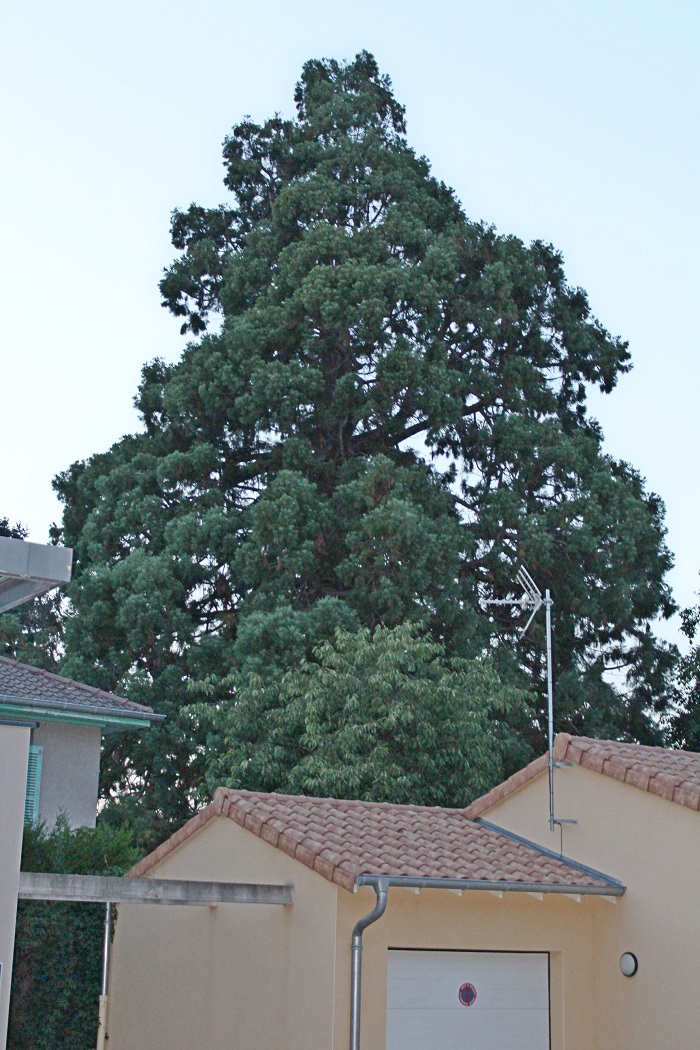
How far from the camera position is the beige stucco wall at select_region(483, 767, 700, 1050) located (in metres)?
11.8

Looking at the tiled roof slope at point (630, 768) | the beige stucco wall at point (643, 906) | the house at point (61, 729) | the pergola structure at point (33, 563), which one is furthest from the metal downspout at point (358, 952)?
the house at point (61, 729)

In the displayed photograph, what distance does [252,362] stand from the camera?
26141mm

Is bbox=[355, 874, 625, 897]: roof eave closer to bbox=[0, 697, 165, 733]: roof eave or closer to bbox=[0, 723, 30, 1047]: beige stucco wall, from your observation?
bbox=[0, 723, 30, 1047]: beige stucco wall

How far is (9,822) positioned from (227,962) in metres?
3.88

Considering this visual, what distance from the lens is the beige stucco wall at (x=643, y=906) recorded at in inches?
464

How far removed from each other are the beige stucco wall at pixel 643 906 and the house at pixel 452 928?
2 centimetres

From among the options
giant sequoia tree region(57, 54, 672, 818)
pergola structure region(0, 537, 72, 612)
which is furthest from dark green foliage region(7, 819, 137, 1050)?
pergola structure region(0, 537, 72, 612)

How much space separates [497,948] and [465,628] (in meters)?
11.9

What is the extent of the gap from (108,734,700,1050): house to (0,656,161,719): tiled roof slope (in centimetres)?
384

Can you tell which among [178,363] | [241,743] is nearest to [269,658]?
[241,743]

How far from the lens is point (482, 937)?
1227cm

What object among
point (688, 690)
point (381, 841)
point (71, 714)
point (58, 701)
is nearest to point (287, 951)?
point (381, 841)

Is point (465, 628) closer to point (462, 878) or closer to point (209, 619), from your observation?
point (209, 619)

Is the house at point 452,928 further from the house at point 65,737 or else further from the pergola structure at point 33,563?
the pergola structure at point 33,563
